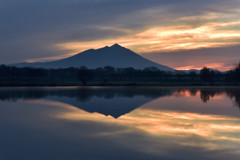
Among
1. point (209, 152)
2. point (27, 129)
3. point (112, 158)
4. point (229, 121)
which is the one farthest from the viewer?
point (229, 121)

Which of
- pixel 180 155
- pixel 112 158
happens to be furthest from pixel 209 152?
pixel 112 158

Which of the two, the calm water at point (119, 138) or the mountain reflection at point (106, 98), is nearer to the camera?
the calm water at point (119, 138)

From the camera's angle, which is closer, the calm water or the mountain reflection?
the calm water

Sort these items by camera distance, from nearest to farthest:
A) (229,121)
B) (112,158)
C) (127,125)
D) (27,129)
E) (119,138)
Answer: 1. (112,158)
2. (119,138)
3. (27,129)
4. (127,125)
5. (229,121)

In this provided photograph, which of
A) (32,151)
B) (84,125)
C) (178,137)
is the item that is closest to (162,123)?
(178,137)

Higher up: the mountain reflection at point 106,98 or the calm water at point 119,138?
the mountain reflection at point 106,98

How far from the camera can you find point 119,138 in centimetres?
1114

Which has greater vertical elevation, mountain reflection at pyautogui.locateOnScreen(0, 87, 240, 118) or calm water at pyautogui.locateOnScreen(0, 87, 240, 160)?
mountain reflection at pyautogui.locateOnScreen(0, 87, 240, 118)

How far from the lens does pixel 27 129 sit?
1297 cm

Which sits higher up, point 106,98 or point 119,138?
point 106,98

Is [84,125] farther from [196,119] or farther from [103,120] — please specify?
[196,119]

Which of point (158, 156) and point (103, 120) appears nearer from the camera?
point (158, 156)

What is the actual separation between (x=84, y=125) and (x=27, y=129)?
2913mm

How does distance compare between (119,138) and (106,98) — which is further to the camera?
(106,98)
